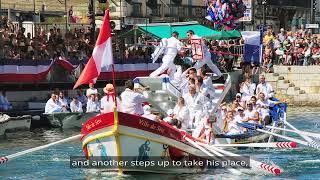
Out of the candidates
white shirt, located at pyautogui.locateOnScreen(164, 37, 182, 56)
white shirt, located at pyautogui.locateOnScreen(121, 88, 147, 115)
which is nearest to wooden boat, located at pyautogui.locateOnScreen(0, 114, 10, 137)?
white shirt, located at pyautogui.locateOnScreen(164, 37, 182, 56)

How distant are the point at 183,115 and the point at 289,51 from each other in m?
21.5

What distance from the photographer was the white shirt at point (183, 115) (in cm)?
2241

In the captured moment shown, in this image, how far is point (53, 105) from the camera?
32.1 meters

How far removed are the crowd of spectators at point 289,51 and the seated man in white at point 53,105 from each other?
12867 mm

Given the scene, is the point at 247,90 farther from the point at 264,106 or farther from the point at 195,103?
the point at 195,103

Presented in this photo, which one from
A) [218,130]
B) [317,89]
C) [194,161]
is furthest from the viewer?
[317,89]

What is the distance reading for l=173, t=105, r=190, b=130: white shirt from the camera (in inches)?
882

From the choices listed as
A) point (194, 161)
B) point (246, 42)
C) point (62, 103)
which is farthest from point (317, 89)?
point (194, 161)

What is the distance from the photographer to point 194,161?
2008 cm

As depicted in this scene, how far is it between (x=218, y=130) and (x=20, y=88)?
12.2 metres

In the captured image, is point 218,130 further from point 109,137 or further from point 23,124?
point 23,124

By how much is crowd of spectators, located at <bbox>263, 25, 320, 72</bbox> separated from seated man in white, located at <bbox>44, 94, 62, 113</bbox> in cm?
1287

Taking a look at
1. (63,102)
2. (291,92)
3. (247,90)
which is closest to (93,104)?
(63,102)

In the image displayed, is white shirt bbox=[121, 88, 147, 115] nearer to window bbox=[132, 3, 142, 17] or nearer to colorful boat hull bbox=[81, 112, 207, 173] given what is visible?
colorful boat hull bbox=[81, 112, 207, 173]
